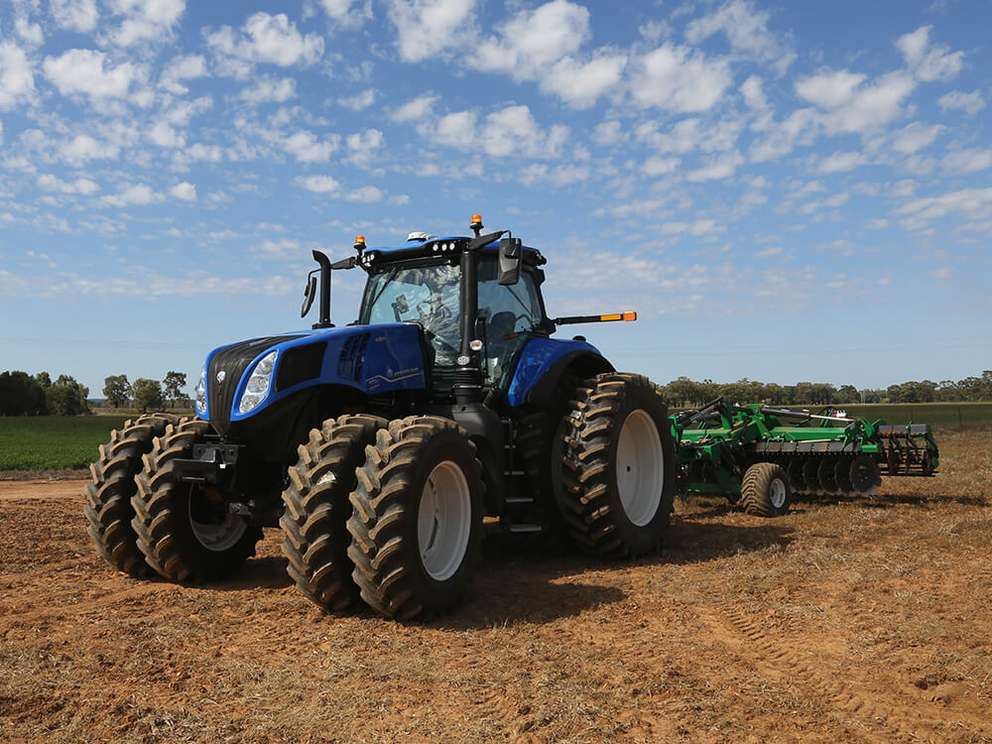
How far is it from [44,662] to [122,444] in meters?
2.24

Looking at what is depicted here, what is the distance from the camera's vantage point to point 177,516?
5.95 metres

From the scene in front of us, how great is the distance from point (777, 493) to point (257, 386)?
705 cm

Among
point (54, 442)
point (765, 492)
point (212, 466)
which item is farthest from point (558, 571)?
point (54, 442)

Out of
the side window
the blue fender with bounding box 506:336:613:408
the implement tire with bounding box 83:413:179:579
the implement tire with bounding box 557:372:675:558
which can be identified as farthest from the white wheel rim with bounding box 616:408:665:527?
the implement tire with bounding box 83:413:179:579

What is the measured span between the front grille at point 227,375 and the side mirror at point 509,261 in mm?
1584

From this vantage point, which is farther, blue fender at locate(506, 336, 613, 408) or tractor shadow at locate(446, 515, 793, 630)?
blue fender at locate(506, 336, 613, 408)

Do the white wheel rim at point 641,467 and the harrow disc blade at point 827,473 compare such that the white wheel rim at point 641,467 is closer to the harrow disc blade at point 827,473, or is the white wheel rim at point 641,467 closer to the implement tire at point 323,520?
the implement tire at point 323,520

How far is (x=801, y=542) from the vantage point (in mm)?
7840

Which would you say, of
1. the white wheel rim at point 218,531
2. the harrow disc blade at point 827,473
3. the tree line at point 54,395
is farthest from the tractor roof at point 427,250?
the tree line at point 54,395

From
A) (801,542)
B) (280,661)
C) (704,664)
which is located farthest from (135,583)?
(801,542)

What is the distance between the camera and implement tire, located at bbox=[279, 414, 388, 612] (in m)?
4.92

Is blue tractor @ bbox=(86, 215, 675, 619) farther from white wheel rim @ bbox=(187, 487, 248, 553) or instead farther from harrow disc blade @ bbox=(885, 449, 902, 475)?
harrow disc blade @ bbox=(885, 449, 902, 475)

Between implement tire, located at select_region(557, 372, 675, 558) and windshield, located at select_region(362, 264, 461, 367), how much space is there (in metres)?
1.21

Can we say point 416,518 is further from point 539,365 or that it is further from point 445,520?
point 539,365
